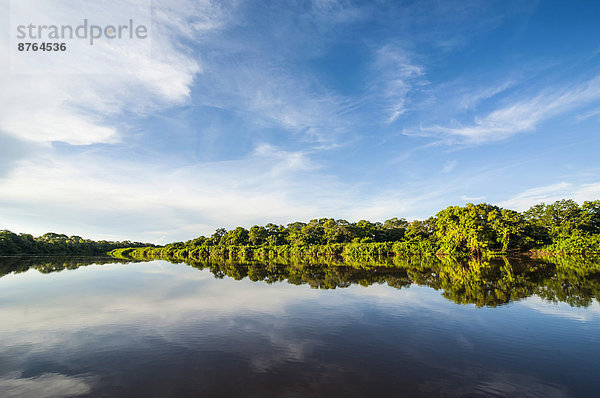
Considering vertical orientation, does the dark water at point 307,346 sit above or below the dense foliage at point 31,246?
below

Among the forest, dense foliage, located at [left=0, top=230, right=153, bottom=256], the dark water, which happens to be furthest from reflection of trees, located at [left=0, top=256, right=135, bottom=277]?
the forest

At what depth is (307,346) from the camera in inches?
370

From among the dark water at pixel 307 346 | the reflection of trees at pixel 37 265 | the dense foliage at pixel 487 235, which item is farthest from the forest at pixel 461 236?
the dark water at pixel 307 346

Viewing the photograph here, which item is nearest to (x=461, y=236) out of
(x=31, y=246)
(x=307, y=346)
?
(x=307, y=346)

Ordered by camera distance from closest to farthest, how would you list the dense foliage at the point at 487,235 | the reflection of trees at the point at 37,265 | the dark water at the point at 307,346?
the dark water at the point at 307,346 → the reflection of trees at the point at 37,265 → the dense foliage at the point at 487,235

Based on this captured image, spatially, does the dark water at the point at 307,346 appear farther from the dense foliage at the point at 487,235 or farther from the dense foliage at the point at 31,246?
the dense foliage at the point at 31,246

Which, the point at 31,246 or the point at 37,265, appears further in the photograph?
the point at 31,246

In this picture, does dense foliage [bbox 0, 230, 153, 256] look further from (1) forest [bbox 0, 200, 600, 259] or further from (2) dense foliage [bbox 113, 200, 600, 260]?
(2) dense foliage [bbox 113, 200, 600, 260]

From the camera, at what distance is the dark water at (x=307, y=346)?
6.75 metres

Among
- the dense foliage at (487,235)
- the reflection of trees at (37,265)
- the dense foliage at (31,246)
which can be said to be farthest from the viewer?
the dense foliage at (31,246)

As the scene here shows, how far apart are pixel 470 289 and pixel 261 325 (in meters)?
16.1

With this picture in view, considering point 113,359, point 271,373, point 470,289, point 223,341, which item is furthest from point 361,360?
point 470,289

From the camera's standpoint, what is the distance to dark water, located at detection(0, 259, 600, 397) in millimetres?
6750

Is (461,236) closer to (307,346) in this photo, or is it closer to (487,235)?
(487,235)
